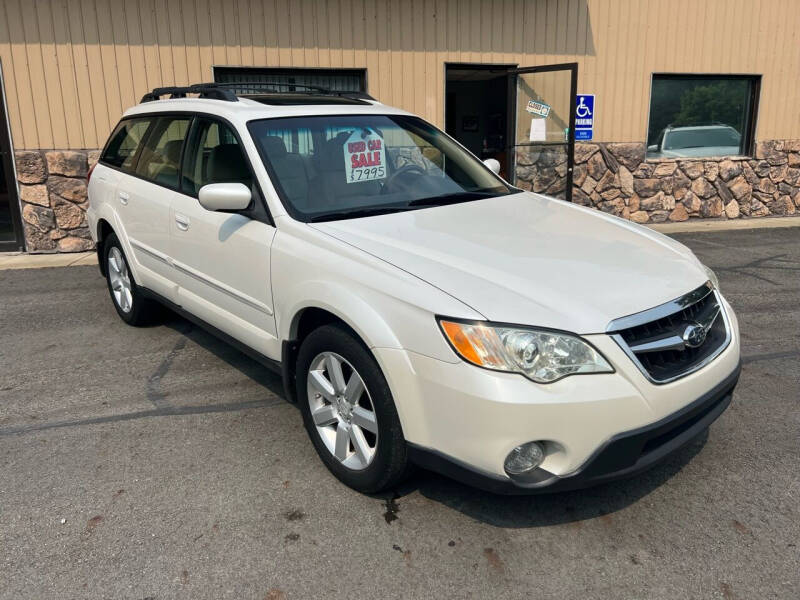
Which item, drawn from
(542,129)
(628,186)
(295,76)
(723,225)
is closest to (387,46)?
(295,76)

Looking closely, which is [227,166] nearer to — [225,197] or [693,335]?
[225,197]

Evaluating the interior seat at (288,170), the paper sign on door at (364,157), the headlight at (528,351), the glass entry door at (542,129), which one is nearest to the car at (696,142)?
the glass entry door at (542,129)

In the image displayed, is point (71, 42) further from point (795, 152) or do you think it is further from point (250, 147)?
point (795, 152)

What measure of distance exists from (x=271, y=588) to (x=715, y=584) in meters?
1.63

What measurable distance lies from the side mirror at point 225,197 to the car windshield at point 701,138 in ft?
31.2

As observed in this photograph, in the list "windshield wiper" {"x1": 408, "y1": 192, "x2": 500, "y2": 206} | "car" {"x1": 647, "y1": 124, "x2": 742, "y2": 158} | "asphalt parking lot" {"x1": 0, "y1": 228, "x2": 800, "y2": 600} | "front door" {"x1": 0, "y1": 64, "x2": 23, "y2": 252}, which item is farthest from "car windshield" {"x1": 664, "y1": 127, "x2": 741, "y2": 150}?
"front door" {"x1": 0, "y1": 64, "x2": 23, "y2": 252}

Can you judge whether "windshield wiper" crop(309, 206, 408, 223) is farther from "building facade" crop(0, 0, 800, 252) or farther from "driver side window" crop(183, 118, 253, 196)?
"building facade" crop(0, 0, 800, 252)

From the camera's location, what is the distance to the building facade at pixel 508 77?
28.1ft

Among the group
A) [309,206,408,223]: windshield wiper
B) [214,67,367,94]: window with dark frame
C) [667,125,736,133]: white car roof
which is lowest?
[309,206,408,223]: windshield wiper

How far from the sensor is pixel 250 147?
143 inches

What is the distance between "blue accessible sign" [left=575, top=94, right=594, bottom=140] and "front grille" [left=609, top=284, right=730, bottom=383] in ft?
25.8

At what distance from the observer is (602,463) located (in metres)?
2.53

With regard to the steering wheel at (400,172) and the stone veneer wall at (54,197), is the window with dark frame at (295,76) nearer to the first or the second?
the stone veneer wall at (54,197)

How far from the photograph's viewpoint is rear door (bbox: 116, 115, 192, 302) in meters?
4.43
